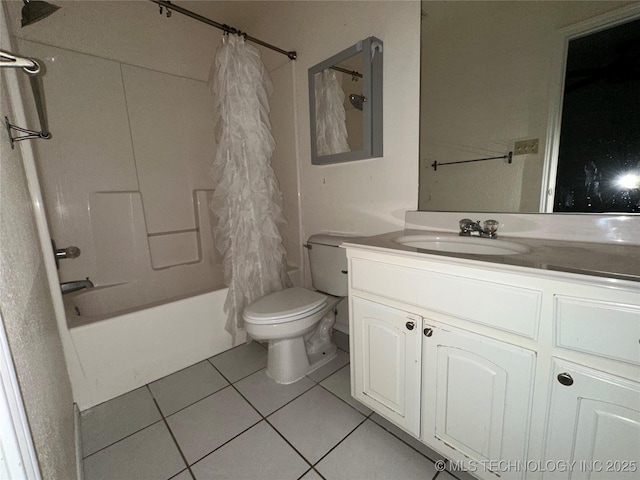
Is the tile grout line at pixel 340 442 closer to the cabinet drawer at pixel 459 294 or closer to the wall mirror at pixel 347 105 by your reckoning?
the cabinet drawer at pixel 459 294

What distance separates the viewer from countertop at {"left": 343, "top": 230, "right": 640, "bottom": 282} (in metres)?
0.62

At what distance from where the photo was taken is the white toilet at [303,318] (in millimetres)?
1360

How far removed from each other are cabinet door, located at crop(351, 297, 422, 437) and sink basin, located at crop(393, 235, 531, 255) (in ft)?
0.99

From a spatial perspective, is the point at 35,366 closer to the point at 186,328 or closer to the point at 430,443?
the point at 186,328

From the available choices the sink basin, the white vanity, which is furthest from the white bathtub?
the sink basin

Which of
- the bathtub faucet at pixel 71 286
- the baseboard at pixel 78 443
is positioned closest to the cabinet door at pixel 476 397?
the baseboard at pixel 78 443

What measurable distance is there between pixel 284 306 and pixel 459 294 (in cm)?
87

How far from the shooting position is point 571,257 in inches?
29.8

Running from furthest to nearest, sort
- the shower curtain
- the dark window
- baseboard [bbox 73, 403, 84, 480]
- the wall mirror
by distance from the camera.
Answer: the shower curtain < the wall mirror < baseboard [bbox 73, 403, 84, 480] < the dark window

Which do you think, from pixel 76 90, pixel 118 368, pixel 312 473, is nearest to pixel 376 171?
pixel 312 473

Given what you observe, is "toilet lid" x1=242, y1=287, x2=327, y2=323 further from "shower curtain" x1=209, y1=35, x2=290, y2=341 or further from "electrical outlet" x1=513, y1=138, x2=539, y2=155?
"electrical outlet" x1=513, y1=138, x2=539, y2=155

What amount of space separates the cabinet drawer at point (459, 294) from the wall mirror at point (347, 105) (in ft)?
2.50

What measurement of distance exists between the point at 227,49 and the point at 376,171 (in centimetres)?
106

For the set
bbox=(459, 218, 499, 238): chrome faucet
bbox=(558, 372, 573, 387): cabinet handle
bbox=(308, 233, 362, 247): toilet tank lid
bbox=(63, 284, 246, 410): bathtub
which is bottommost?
→ bbox=(63, 284, 246, 410): bathtub
